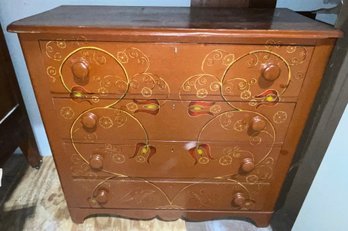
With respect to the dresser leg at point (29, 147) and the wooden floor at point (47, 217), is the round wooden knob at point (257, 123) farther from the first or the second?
the dresser leg at point (29, 147)

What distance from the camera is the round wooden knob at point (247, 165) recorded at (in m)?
0.93

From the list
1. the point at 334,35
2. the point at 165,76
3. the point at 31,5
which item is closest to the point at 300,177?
the point at 334,35

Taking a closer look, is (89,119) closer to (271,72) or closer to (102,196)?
(102,196)

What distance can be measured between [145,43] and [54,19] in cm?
30

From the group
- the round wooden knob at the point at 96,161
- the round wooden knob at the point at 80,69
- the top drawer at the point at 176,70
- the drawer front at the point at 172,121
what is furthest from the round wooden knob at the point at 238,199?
the round wooden knob at the point at 80,69

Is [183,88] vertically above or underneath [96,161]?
above

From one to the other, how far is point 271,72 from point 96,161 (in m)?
0.65

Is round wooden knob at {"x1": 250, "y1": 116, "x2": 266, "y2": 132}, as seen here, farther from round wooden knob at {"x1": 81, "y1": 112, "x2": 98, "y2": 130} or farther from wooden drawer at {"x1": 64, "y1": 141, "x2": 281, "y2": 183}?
round wooden knob at {"x1": 81, "y1": 112, "x2": 98, "y2": 130}

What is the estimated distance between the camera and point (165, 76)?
2.55 ft

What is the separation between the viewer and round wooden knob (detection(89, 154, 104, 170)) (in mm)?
918

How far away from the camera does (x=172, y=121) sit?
859mm

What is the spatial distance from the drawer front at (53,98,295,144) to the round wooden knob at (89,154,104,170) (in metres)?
0.06

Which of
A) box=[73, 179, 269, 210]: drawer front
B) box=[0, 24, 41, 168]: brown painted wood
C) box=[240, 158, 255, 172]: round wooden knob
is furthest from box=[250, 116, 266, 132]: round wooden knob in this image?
box=[0, 24, 41, 168]: brown painted wood

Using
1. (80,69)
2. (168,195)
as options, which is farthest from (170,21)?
(168,195)
